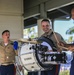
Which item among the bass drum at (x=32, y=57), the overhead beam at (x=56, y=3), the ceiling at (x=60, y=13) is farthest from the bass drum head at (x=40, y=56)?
the ceiling at (x=60, y=13)

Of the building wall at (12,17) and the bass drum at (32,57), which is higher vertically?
the building wall at (12,17)

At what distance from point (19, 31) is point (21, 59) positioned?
18.3 feet

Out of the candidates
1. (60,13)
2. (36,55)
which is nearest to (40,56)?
(36,55)

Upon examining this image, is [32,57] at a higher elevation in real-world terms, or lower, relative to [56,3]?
lower

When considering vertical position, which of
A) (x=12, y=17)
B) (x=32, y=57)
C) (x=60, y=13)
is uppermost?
(x=60, y=13)

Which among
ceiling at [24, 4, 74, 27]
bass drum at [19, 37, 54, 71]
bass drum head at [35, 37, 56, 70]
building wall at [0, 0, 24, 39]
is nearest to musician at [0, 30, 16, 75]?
bass drum at [19, 37, 54, 71]

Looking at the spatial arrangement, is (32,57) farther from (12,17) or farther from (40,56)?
(12,17)

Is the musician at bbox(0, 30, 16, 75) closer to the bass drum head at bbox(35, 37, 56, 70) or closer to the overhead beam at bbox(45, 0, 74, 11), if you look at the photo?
the bass drum head at bbox(35, 37, 56, 70)

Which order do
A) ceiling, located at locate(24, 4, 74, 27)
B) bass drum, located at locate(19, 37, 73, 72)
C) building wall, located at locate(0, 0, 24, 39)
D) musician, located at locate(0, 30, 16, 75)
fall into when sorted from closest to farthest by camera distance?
bass drum, located at locate(19, 37, 73, 72) → musician, located at locate(0, 30, 16, 75) → building wall, located at locate(0, 0, 24, 39) → ceiling, located at locate(24, 4, 74, 27)

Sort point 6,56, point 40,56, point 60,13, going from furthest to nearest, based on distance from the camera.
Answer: point 60,13, point 6,56, point 40,56

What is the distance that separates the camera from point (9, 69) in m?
6.10

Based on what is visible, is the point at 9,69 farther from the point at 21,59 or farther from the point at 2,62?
the point at 21,59

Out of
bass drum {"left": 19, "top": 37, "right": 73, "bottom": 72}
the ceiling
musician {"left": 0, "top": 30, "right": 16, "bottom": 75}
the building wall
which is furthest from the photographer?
the ceiling

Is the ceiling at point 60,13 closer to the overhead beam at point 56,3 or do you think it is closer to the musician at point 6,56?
the overhead beam at point 56,3
